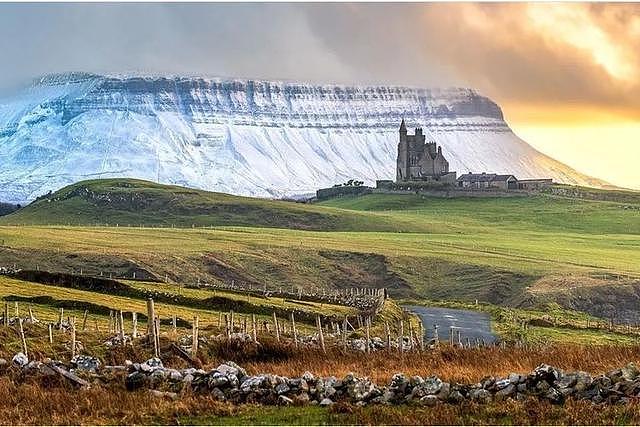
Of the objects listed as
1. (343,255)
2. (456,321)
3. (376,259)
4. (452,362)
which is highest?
(452,362)

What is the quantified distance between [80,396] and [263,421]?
4814mm

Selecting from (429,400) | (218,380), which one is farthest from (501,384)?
(218,380)

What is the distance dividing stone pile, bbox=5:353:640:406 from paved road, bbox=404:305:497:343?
41.4 m

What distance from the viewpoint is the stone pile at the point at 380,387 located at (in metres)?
27.2

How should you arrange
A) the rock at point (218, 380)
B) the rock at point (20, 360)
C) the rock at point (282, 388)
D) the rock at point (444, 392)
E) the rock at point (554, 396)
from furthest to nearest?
1. the rock at point (20, 360)
2. the rock at point (218, 380)
3. the rock at point (282, 388)
4. the rock at point (444, 392)
5. the rock at point (554, 396)

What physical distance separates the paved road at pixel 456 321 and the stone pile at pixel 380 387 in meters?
41.4

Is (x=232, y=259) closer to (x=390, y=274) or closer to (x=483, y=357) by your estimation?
(x=390, y=274)

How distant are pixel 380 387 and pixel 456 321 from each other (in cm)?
5883

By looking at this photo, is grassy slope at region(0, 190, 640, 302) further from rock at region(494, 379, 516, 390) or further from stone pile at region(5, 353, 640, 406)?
rock at region(494, 379, 516, 390)

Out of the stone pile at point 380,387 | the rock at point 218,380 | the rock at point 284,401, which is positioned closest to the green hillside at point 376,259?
the stone pile at point 380,387

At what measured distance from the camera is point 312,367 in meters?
34.5

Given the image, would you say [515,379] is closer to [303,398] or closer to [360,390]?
[360,390]

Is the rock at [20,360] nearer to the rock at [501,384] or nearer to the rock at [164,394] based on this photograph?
the rock at [164,394]

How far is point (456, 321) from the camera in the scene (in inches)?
3415
